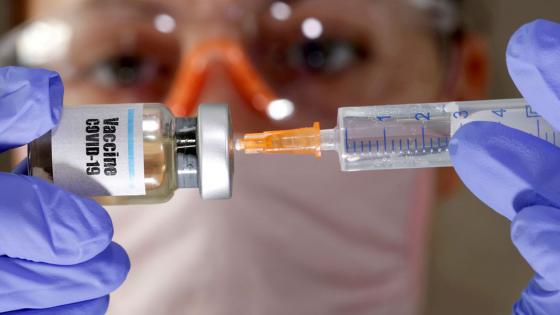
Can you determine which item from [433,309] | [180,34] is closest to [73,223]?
[180,34]

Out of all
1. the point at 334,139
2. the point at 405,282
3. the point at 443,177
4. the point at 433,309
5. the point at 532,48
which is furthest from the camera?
the point at 433,309

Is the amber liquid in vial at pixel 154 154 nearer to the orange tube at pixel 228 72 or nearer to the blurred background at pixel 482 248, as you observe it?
the orange tube at pixel 228 72

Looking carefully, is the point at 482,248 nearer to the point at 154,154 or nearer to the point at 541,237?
the point at 541,237

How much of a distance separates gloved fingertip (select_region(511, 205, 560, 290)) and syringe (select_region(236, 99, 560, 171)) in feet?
0.60

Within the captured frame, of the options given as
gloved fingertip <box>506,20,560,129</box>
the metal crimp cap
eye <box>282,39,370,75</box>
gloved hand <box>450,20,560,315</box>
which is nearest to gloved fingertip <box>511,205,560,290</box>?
gloved hand <box>450,20,560,315</box>

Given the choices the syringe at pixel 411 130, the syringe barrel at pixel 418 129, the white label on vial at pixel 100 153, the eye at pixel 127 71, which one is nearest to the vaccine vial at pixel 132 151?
the white label on vial at pixel 100 153

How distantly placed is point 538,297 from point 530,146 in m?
0.23

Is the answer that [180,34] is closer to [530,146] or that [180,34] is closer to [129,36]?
[129,36]

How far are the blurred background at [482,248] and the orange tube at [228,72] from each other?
4.04 feet

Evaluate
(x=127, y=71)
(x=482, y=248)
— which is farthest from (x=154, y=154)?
(x=482, y=248)

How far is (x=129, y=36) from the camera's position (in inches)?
62.0

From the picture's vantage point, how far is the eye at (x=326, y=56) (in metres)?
1.63

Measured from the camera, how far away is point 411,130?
0.99m

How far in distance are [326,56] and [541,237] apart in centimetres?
94
